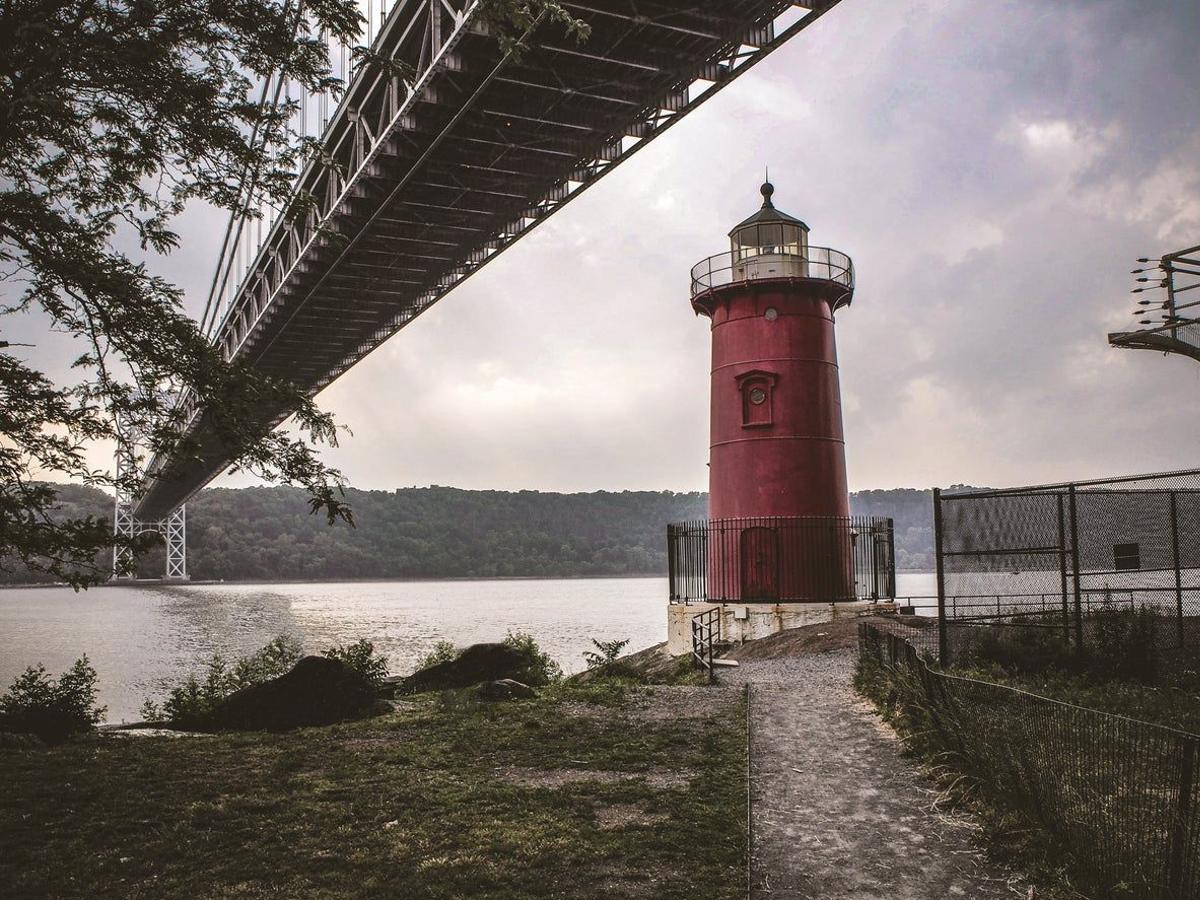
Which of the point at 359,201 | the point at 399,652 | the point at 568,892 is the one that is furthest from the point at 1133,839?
the point at 399,652

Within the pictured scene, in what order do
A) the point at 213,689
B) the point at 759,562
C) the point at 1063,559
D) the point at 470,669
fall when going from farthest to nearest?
the point at 759,562
the point at 470,669
the point at 213,689
the point at 1063,559

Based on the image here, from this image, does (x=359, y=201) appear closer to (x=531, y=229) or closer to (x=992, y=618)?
(x=531, y=229)

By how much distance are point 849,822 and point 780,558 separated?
13388mm

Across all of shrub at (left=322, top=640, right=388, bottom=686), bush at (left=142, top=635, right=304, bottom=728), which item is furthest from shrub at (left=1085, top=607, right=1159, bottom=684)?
bush at (left=142, top=635, right=304, bottom=728)

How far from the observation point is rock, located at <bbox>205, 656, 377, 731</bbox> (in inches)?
412

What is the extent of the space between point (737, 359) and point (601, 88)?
22.4ft

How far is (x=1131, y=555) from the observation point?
10.5m

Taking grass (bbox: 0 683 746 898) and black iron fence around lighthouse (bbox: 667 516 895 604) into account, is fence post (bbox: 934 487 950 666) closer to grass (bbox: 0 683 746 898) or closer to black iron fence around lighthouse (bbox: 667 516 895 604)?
grass (bbox: 0 683 746 898)

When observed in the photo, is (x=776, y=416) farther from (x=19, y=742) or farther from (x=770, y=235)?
(x=19, y=742)

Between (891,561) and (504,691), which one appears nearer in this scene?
(504,691)

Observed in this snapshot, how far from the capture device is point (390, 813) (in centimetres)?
615

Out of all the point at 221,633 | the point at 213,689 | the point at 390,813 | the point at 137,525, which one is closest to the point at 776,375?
the point at 213,689

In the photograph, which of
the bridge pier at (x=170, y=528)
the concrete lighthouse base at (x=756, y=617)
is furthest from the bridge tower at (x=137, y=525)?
the concrete lighthouse base at (x=756, y=617)

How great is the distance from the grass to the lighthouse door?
398 inches
